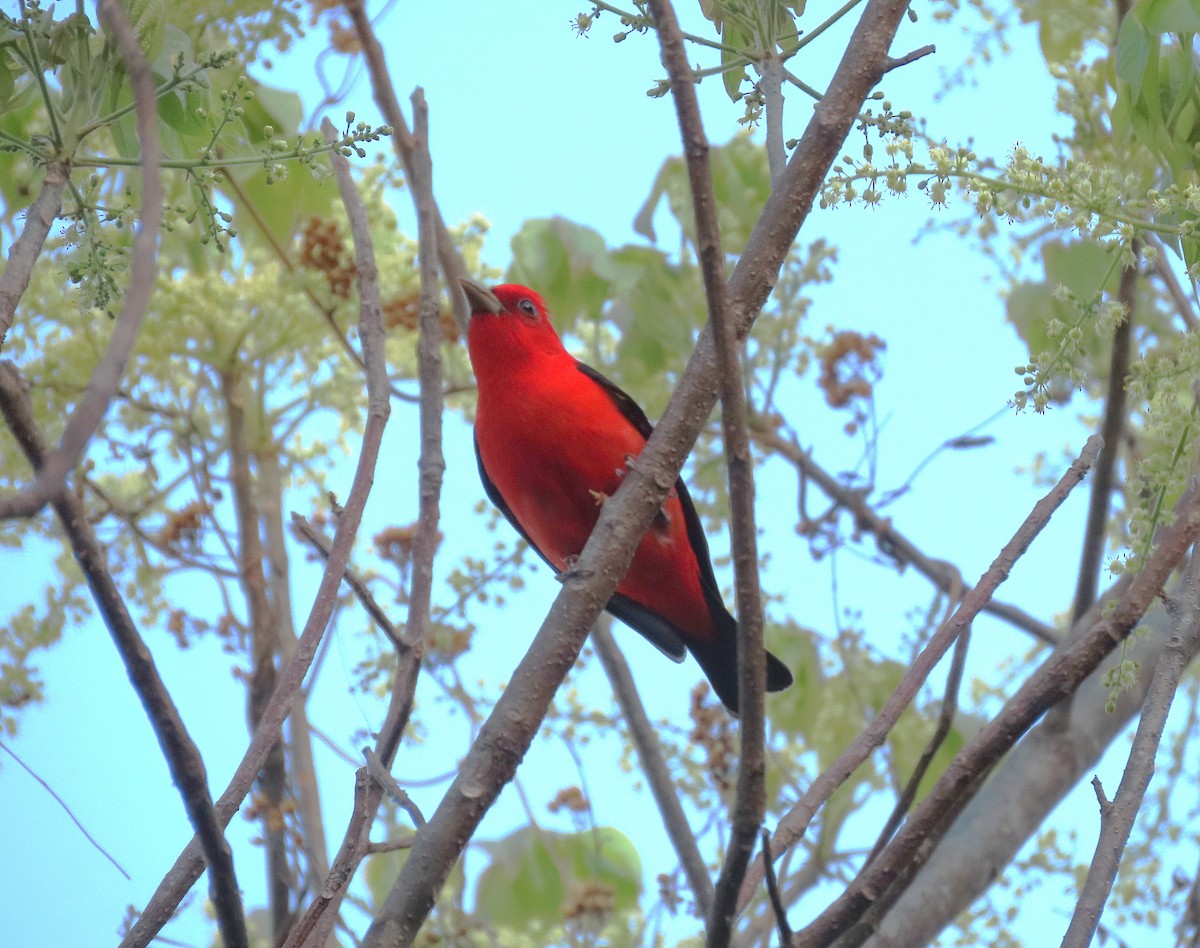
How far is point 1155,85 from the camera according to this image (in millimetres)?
2541

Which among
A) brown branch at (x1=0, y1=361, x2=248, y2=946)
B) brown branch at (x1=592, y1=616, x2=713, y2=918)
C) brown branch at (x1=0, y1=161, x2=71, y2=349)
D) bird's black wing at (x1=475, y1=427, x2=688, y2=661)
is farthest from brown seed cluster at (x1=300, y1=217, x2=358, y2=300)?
brown branch at (x1=0, y1=361, x2=248, y2=946)

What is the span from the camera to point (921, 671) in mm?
2553

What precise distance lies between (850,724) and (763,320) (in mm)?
1529

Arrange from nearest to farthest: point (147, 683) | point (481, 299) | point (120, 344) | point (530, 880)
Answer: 1. point (120, 344)
2. point (147, 683)
3. point (530, 880)
4. point (481, 299)

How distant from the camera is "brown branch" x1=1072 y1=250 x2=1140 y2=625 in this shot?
12.2 ft

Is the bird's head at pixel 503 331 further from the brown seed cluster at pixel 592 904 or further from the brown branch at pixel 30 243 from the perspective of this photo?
the brown branch at pixel 30 243

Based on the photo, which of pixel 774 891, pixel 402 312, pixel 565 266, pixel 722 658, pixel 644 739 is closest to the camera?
pixel 774 891

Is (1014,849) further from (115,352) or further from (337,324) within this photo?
(115,352)

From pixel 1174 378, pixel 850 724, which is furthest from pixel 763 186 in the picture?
pixel 1174 378

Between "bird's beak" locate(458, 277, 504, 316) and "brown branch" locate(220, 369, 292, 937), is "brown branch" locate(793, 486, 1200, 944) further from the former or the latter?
"bird's beak" locate(458, 277, 504, 316)

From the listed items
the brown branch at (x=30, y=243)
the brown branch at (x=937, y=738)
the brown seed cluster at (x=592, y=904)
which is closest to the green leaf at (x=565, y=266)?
the brown seed cluster at (x=592, y=904)

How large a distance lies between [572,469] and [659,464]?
230cm

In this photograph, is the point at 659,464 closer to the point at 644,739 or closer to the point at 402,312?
the point at 644,739

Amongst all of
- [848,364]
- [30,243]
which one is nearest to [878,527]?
[848,364]
